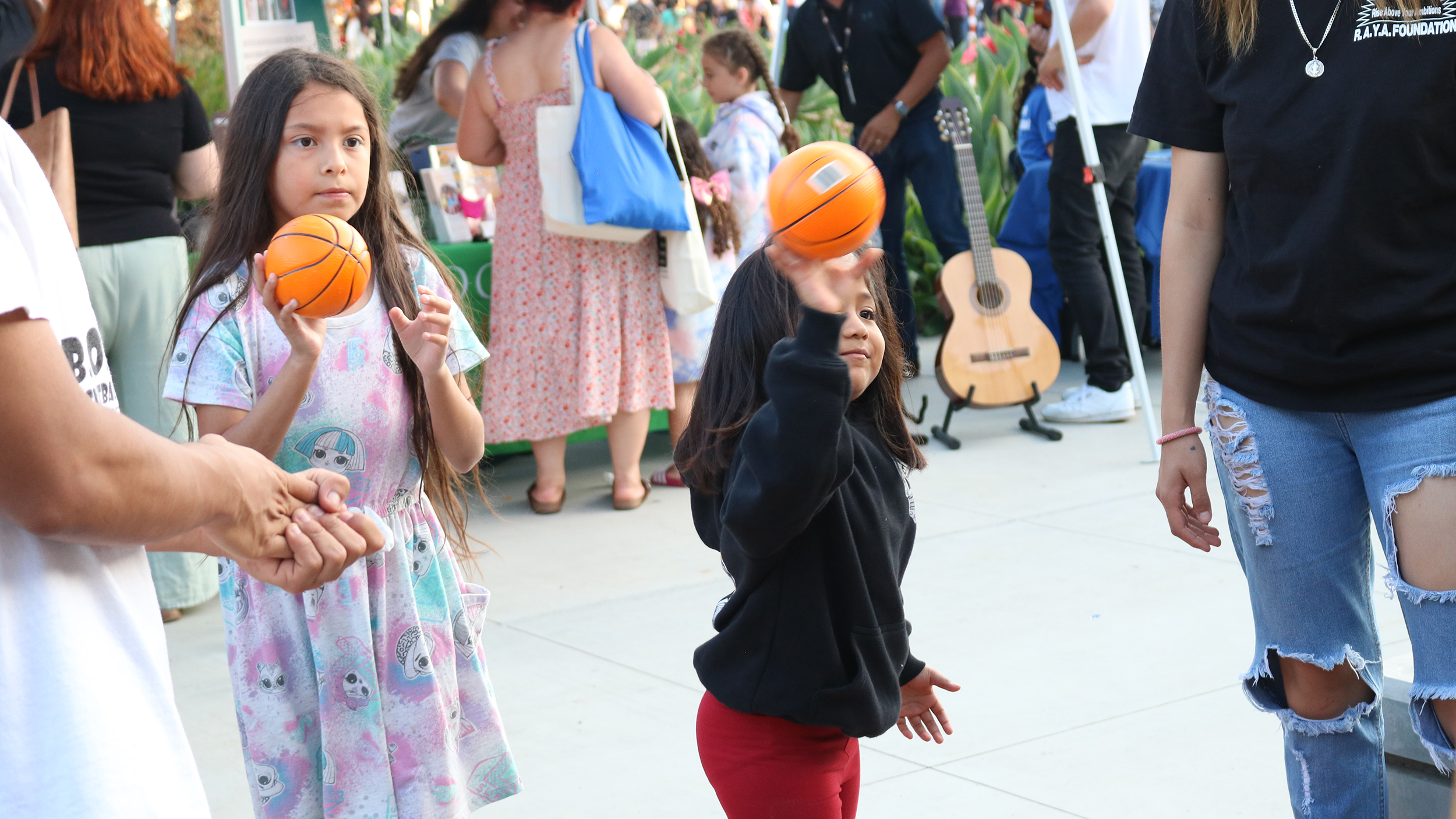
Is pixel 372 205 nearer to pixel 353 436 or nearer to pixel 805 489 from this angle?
pixel 353 436

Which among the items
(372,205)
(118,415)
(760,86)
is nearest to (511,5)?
(760,86)

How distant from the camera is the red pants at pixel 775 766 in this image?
2062 mm

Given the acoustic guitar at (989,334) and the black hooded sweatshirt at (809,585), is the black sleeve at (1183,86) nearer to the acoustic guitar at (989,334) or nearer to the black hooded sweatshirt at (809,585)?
the black hooded sweatshirt at (809,585)

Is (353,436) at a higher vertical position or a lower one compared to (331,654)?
higher

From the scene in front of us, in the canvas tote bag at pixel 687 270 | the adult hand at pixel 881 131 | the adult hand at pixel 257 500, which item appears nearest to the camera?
the adult hand at pixel 257 500

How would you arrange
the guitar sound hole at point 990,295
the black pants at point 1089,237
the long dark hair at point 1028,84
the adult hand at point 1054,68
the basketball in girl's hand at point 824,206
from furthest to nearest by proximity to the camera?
the long dark hair at point 1028,84 → the guitar sound hole at point 990,295 → the black pants at point 1089,237 → the adult hand at point 1054,68 → the basketball in girl's hand at point 824,206

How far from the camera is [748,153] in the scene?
21.8 feet

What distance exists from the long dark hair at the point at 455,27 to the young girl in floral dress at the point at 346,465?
3482 millimetres

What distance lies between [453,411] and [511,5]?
3.74 metres

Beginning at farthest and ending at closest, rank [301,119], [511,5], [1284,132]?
[511,5]
[301,119]
[1284,132]

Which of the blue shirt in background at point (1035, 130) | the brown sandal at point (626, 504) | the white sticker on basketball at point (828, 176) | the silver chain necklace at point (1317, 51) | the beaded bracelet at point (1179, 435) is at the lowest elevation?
the brown sandal at point (626, 504)

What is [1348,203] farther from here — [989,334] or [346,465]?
[989,334]

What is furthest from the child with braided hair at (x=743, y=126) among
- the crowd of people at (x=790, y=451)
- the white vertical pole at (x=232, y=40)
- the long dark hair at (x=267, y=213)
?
the long dark hair at (x=267, y=213)

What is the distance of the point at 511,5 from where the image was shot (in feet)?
18.8
